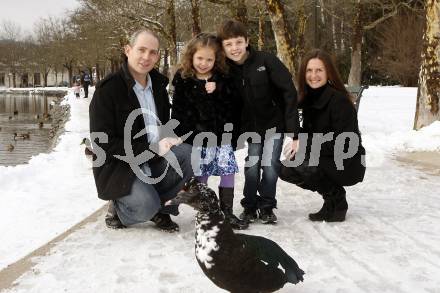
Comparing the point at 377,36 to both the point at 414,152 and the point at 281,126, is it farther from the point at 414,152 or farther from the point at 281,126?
the point at 281,126

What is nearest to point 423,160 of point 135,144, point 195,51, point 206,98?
point 206,98

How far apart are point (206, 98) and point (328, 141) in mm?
1255

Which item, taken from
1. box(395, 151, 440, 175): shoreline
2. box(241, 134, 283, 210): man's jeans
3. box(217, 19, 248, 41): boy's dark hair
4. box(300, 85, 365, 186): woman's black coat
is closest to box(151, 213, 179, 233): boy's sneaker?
box(241, 134, 283, 210): man's jeans

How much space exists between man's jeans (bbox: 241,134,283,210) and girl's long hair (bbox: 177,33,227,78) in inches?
33.6

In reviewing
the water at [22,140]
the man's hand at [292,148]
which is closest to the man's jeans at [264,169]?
the man's hand at [292,148]

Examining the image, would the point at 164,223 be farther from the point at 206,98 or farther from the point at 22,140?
the point at 22,140

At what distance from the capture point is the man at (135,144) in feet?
15.2

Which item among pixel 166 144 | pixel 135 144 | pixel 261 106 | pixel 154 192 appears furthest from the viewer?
pixel 261 106

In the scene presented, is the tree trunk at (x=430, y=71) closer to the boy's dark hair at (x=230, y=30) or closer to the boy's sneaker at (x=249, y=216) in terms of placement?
the boy's sneaker at (x=249, y=216)

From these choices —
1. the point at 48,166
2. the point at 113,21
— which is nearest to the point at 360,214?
the point at 48,166

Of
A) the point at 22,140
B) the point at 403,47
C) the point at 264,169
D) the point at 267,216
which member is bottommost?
the point at 22,140

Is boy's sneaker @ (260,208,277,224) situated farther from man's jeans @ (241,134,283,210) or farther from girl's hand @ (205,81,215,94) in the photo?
girl's hand @ (205,81,215,94)

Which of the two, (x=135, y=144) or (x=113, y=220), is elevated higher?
(x=135, y=144)

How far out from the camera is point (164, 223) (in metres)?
4.98
